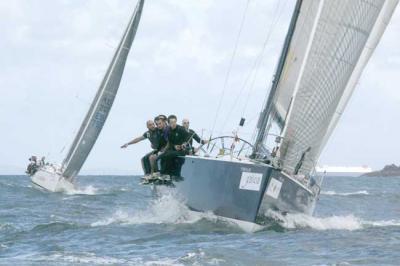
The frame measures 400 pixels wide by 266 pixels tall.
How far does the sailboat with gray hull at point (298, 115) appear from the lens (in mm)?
14180

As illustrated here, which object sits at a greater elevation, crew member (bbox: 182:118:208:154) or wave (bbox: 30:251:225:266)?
crew member (bbox: 182:118:208:154)

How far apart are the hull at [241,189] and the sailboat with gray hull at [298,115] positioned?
0.05 feet

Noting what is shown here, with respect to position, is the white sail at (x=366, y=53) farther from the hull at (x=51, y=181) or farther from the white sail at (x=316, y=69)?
the hull at (x=51, y=181)

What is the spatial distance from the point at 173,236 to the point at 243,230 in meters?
1.16

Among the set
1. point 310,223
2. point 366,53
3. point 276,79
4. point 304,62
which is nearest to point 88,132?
point 366,53

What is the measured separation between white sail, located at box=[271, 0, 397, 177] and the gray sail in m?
18.2

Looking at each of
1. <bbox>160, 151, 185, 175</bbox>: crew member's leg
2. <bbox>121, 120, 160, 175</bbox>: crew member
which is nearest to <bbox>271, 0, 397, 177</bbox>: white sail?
<bbox>160, 151, 185, 175</bbox>: crew member's leg

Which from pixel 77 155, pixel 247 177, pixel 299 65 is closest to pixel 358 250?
pixel 247 177

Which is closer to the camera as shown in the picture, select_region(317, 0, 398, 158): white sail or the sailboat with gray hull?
the sailboat with gray hull

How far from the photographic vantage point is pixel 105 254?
11.9 meters

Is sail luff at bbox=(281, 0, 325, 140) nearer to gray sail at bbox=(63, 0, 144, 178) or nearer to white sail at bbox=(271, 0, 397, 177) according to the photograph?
white sail at bbox=(271, 0, 397, 177)

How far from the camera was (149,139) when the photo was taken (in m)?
16.2

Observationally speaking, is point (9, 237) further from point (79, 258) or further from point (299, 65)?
point (299, 65)

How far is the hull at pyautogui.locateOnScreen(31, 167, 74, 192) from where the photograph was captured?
33406 mm
